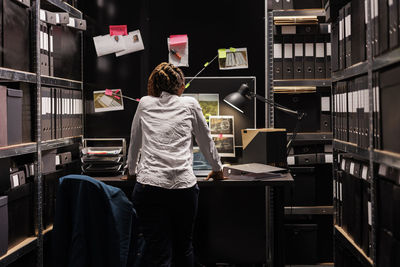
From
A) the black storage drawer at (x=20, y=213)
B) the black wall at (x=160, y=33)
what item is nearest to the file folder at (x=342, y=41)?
the black wall at (x=160, y=33)

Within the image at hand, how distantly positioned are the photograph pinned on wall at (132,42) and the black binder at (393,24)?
1941 mm

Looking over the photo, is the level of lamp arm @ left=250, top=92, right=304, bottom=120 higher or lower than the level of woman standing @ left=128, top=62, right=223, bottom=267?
higher

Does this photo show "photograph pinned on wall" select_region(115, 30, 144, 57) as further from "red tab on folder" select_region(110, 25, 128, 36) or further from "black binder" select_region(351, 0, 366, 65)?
"black binder" select_region(351, 0, 366, 65)

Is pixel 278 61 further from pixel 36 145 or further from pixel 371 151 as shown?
pixel 36 145

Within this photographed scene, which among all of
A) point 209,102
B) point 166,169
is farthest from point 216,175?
point 209,102

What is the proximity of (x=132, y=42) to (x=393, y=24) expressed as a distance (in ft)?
6.58

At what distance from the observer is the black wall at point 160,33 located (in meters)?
3.12

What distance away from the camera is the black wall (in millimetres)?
3125

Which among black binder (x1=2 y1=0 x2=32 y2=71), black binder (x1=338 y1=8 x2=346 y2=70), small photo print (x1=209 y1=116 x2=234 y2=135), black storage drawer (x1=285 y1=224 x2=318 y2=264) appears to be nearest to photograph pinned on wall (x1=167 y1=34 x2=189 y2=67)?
small photo print (x1=209 y1=116 x2=234 y2=135)

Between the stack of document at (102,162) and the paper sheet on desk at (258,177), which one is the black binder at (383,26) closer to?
the paper sheet on desk at (258,177)

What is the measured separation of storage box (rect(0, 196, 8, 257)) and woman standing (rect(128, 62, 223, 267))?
2.18 feet

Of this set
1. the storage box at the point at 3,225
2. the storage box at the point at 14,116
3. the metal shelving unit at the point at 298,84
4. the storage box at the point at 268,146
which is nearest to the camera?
the storage box at the point at 3,225

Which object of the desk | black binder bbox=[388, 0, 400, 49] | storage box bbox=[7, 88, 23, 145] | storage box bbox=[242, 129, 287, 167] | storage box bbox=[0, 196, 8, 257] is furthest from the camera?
the desk

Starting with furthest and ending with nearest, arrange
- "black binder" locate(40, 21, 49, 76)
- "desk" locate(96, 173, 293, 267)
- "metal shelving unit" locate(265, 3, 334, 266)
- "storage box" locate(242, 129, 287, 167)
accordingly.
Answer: "desk" locate(96, 173, 293, 267)
"metal shelving unit" locate(265, 3, 334, 266)
"storage box" locate(242, 129, 287, 167)
"black binder" locate(40, 21, 49, 76)
